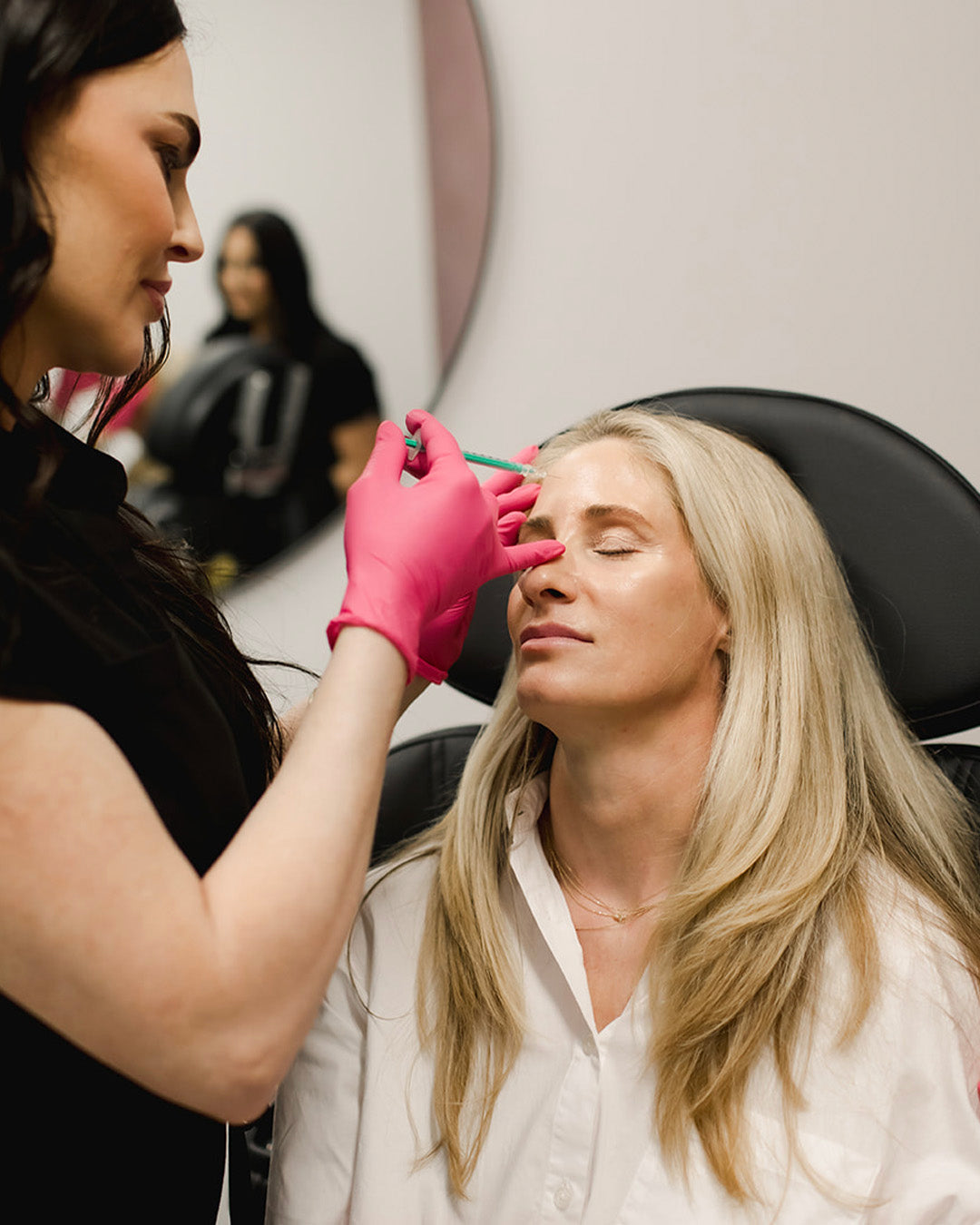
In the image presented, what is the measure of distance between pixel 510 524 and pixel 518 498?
0.04 m

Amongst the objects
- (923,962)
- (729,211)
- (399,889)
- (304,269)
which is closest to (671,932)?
(923,962)

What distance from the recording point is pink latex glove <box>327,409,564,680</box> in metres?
0.89

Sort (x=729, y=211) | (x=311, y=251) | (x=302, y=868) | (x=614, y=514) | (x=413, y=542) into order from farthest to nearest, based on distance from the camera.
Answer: (x=311, y=251) → (x=729, y=211) → (x=614, y=514) → (x=413, y=542) → (x=302, y=868)

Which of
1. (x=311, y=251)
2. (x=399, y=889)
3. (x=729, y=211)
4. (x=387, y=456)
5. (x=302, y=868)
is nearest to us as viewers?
(x=302, y=868)

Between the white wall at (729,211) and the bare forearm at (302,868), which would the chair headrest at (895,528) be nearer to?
the white wall at (729,211)

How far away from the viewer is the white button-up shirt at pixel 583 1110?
3.50 ft

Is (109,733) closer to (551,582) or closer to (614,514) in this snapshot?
(551,582)

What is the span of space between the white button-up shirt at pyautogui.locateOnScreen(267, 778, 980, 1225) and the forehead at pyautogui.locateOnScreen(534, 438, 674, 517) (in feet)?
1.32

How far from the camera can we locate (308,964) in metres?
0.76

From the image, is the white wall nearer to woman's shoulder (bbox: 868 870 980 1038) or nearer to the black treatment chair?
the black treatment chair

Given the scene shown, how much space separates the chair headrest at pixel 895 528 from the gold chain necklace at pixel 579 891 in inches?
16.0

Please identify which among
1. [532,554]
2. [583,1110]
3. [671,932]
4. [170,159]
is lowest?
[583,1110]

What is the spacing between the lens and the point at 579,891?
4.42 feet

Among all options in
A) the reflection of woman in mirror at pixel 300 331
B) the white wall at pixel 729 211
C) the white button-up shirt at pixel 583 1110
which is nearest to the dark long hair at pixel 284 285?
the reflection of woman in mirror at pixel 300 331
